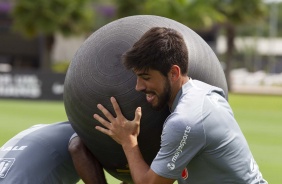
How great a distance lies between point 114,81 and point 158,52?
787 mm

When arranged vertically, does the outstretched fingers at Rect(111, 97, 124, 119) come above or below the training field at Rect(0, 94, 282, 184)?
above

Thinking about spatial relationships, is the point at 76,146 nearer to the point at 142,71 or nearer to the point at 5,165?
the point at 5,165

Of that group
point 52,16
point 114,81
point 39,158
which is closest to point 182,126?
point 114,81

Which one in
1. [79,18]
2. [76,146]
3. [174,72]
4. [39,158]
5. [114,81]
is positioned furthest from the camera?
Result: [79,18]

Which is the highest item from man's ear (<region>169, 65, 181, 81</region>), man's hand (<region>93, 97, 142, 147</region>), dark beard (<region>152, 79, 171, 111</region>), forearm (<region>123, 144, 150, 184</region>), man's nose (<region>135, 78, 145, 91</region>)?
man's ear (<region>169, 65, 181, 81</region>)

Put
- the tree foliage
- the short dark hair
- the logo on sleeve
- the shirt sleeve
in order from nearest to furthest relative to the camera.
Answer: the shirt sleeve < the short dark hair < the logo on sleeve < the tree foliage

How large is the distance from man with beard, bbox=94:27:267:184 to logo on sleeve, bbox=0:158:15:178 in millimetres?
1543

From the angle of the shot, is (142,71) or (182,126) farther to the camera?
(142,71)

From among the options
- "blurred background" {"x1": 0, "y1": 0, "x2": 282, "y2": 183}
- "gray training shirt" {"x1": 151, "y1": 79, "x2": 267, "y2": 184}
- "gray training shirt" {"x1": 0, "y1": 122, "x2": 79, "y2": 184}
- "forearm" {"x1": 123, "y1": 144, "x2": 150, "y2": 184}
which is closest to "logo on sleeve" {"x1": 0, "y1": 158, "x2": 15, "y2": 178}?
"gray training shirt" {"x1": 0, "y1": 122, "x2": 79, "y2": 184}

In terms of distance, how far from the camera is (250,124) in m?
19.7

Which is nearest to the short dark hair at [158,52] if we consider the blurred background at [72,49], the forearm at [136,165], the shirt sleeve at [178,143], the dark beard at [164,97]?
the dark beard at [164,97]

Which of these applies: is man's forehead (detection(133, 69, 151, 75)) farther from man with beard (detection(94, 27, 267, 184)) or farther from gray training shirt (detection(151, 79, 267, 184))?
gray training shirt (detection(151, 79, 267, 184))

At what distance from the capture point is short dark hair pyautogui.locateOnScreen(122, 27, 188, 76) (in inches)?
216

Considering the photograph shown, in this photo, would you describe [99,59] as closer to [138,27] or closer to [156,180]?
[138,27]
